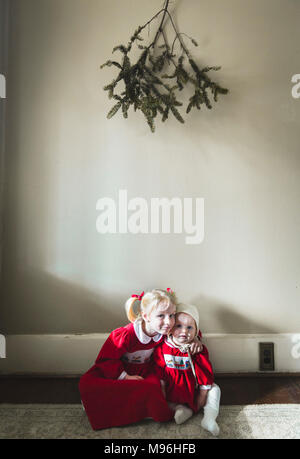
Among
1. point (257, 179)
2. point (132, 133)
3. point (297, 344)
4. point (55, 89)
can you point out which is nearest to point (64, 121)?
point (55, 89)

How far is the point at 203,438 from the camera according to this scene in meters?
1.07

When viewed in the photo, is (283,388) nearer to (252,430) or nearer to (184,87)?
(252,430)

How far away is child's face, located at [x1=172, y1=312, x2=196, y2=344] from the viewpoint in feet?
4.19

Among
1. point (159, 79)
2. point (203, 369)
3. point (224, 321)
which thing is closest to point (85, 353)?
point (203, 369)

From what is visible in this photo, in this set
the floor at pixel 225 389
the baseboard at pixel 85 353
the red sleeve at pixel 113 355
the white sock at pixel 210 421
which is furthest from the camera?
the baseboard at pixel 85 353

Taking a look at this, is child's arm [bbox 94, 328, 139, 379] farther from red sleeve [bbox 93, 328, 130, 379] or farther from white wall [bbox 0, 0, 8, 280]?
white wall [bbox 0, 0, 8, 280]

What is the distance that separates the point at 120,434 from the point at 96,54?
5.85ft

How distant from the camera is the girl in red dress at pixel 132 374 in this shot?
45.0 inches

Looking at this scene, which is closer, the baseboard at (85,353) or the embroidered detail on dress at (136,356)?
the embroidered detail on dress at (136,356)

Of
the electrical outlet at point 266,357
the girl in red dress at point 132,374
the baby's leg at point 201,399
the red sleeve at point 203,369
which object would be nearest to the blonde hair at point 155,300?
the girl in red dress at point 132,374

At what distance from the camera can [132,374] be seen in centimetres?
132

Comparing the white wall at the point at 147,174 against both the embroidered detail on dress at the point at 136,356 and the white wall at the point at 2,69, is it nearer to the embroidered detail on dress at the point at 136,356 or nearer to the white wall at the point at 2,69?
the white wall at the point at 2,69

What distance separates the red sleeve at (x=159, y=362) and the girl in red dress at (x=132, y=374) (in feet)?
0.07

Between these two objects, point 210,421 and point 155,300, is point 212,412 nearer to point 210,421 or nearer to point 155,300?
point 210,421
